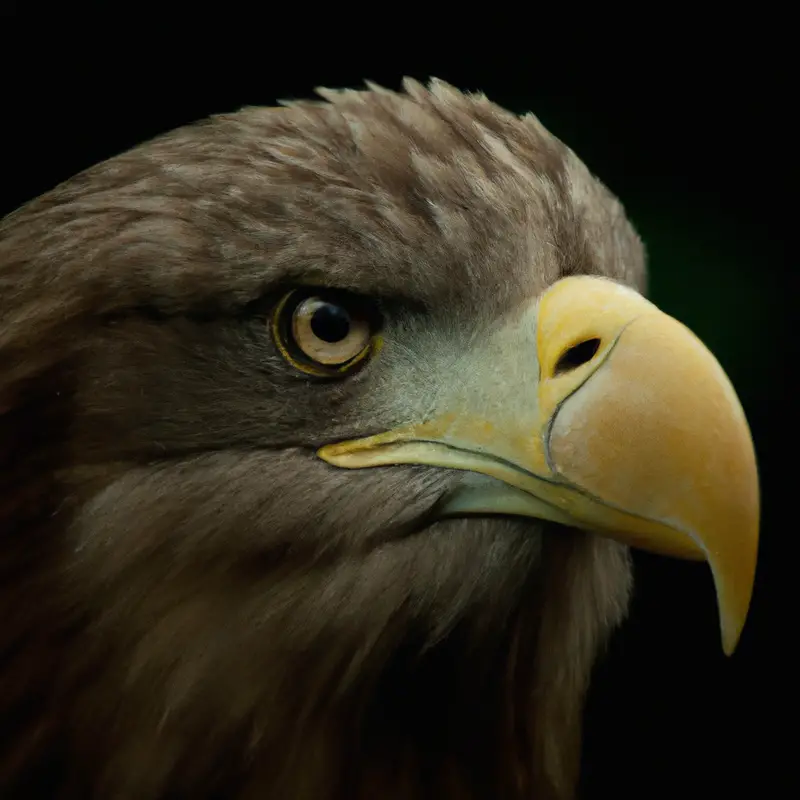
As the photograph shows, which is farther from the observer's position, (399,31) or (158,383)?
(399,31)

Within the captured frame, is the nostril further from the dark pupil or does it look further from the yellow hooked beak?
the dark pupil

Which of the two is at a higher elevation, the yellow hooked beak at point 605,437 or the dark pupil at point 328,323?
the dark pupil at point 328,323

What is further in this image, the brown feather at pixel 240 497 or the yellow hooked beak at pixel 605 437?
the brown feather at pixel 240 497

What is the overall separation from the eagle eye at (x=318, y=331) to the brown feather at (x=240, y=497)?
19mm

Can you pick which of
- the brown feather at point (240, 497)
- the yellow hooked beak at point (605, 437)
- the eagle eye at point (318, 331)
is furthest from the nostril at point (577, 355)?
the eagle eye at point (318, 331)

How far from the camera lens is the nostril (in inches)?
44.1

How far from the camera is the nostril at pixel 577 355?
3.67 feet

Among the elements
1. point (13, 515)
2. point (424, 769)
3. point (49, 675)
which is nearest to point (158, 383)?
point (13, 515)

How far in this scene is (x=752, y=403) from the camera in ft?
7.39

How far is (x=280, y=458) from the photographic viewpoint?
3.88ft

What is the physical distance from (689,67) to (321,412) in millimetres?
1458

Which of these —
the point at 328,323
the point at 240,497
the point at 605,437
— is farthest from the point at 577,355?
the point at 240,497

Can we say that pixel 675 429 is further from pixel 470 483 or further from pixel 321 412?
pixel 321 412

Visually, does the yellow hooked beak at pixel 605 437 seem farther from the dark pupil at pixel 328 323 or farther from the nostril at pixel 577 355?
the dark pupil at pixel 328 323
